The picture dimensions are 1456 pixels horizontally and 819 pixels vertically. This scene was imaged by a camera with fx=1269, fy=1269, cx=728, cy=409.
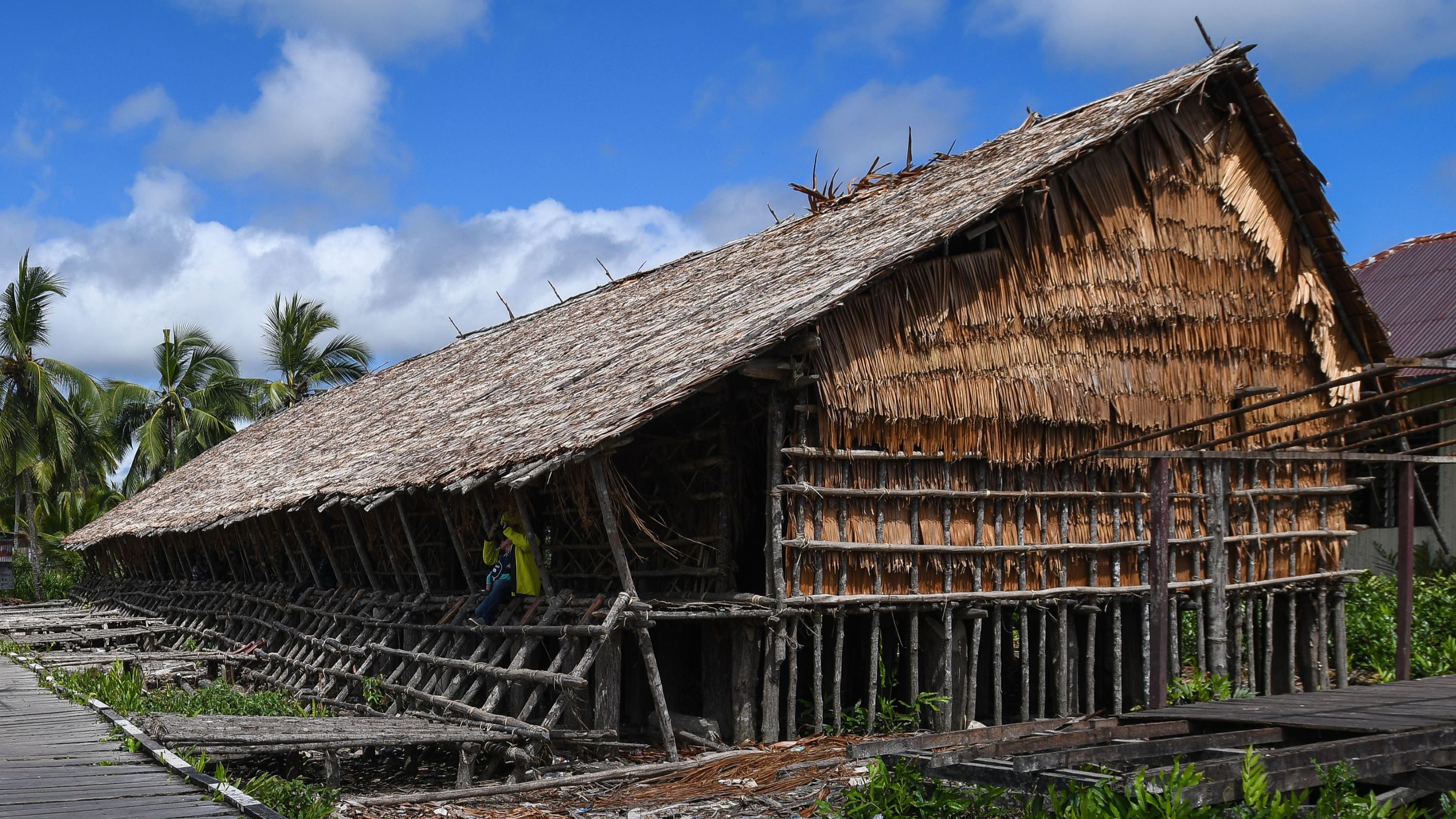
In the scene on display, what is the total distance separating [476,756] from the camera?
10.2 meters

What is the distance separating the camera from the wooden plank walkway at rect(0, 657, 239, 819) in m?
7.18

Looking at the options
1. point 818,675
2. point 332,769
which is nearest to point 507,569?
point 332,769

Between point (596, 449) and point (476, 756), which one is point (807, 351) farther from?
point (476, 756)

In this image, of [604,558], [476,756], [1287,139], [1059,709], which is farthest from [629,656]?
[1287,139]

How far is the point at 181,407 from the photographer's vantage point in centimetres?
3819

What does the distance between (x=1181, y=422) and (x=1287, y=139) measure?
3389mm

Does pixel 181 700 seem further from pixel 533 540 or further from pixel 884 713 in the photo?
pixel 884 713

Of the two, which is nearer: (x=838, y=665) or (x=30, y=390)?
(x=838, y=665)

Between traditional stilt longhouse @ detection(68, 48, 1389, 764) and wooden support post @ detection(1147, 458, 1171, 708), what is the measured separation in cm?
7

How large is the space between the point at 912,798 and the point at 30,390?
31.5 meters

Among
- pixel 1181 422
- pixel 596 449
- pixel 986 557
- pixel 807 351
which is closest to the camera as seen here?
pixel 596 449

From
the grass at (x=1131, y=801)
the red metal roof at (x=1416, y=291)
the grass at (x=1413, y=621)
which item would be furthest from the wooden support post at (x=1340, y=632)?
the grass at (x=1131, y=801)

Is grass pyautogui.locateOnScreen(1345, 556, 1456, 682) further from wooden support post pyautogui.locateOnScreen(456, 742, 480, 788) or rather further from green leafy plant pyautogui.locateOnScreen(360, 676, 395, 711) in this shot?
green leafy plant pyautogui.locateOnScreen(360, 676, 395, 711)

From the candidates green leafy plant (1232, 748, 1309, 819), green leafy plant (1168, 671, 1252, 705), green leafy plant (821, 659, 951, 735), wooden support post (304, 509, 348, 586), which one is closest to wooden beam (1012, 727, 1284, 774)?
green leafy plant (1232, 748, 1309, 819)
